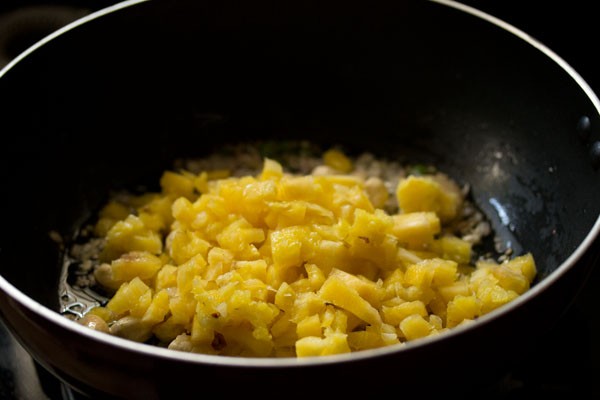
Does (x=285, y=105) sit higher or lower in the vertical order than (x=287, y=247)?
higher

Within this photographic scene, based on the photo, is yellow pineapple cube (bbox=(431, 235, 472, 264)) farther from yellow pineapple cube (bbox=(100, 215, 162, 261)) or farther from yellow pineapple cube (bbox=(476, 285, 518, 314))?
yellow pineapple cube (bbox=(100, 215, 162, 261))

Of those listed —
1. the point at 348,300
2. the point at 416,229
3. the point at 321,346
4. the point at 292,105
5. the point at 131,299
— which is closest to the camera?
the point at 321,346

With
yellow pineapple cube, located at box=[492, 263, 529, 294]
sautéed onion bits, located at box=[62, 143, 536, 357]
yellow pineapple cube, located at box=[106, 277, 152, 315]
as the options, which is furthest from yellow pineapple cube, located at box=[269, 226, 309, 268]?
yellow pineapple cube, located at box=[492, 263, 529, 294]

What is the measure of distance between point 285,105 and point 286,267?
0.61 metres

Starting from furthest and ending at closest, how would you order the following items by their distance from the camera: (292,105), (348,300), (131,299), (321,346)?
(292,105) → (131,299) → (348,300) → (321,346)

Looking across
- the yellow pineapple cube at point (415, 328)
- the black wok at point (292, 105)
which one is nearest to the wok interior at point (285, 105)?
the black wok at point (292, 105)

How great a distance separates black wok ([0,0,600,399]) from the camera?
141cm

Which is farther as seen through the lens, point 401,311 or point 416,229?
point 416,229

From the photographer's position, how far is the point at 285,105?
5.70ft

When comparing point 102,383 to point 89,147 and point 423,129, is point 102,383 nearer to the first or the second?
point 89,147

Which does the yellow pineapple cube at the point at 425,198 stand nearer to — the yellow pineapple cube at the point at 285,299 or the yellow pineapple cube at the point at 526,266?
the yellow pineapple cube at the point at 526,266

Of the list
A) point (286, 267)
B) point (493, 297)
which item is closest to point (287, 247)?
point (286, 267)

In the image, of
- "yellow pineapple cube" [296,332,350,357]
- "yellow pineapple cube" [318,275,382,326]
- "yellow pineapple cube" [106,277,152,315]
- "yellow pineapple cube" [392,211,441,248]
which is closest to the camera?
"yellow pineapple cube" [296,332,350,357]

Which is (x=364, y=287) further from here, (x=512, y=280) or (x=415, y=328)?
(x=512, y=280)
